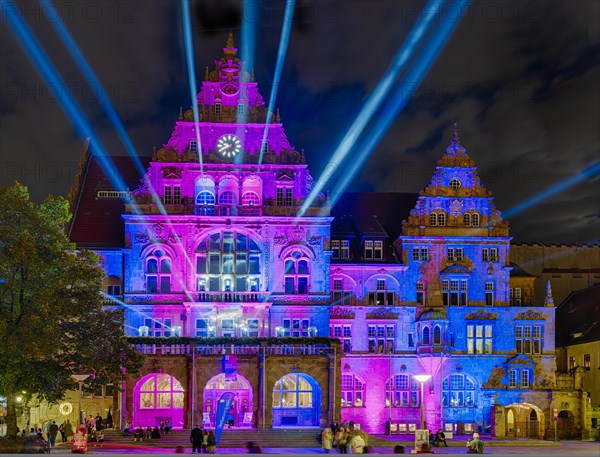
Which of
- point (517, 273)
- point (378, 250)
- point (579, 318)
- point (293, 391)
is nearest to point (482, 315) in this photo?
point (517, 273)

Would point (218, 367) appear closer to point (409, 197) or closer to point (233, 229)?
point (233, 229)

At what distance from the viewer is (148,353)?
60.6 metres

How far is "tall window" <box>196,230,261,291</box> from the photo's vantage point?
214 feet

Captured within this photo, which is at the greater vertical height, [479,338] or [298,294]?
[298,294]

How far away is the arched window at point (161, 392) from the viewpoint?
62312 millimetres

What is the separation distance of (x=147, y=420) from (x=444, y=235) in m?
24.9

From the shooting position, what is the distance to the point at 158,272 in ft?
214

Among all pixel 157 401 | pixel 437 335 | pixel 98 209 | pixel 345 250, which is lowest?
pixel 157 401

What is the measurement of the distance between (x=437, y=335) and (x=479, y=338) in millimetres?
3133

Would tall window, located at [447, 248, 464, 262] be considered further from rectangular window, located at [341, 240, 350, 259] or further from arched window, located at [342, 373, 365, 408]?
arched window, located at [342, 373, 365, 408]

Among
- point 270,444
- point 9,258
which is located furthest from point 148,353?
point 9,258

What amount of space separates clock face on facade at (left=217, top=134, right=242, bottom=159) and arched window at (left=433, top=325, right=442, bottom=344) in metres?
19.1

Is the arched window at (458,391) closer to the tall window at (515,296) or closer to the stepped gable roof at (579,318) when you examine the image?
the tall window at (515,296)

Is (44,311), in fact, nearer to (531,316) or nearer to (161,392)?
(161,392)
